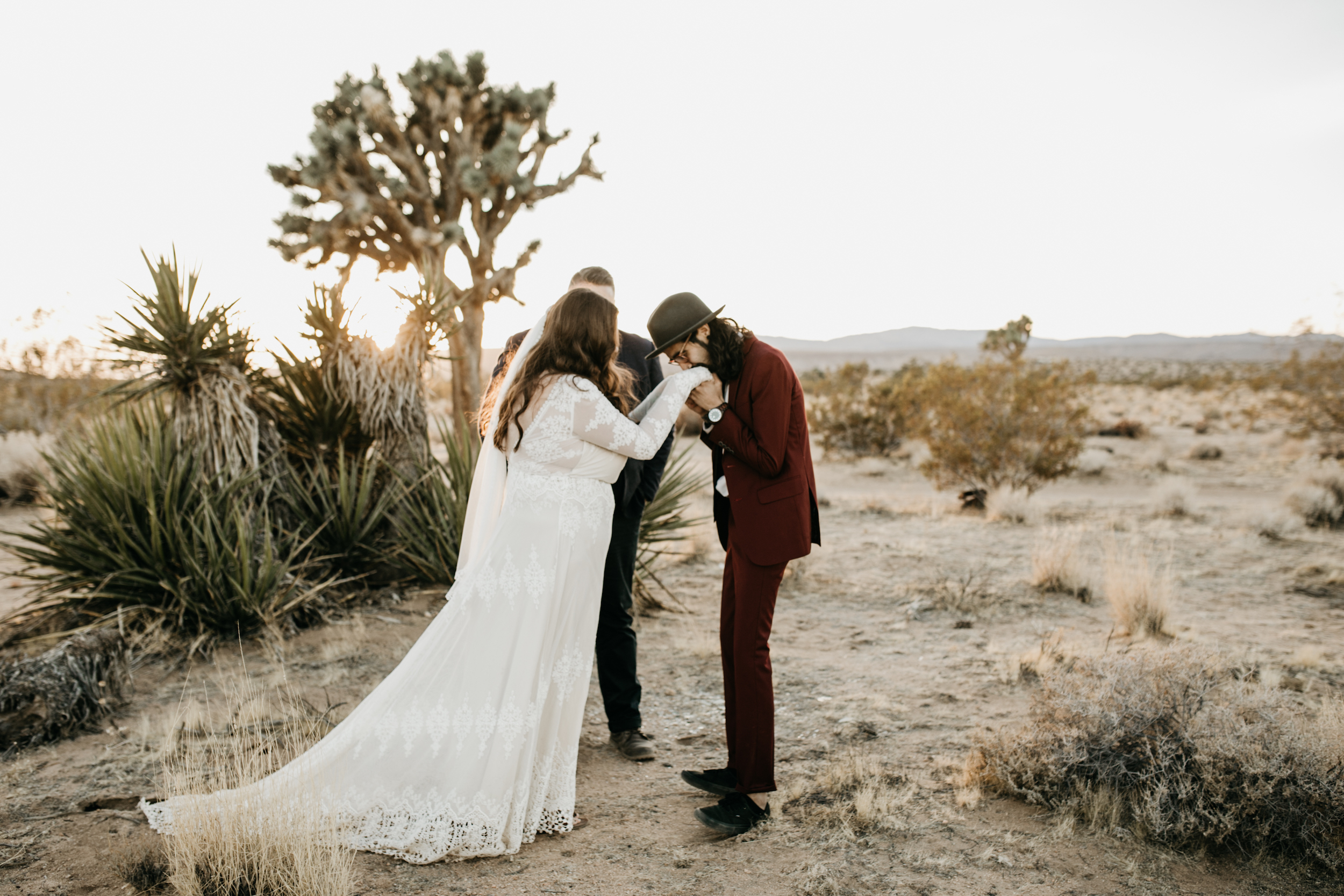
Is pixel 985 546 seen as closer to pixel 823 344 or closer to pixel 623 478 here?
pixel 623 478

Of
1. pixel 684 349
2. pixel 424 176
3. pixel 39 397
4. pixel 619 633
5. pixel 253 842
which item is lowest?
pixel 253 842

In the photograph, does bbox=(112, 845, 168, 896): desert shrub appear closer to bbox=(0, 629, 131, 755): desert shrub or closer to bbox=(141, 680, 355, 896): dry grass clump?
bbox=(141, 680, 355, 896): dry grass clump

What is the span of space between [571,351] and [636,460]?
86 centimetres

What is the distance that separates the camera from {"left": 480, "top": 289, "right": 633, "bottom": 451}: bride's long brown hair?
2.98m

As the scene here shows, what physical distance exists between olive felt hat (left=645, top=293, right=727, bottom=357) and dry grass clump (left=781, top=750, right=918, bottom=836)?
1.99 m

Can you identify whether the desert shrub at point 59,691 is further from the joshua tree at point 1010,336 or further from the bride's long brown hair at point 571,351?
the joshua tree at point 1010,336

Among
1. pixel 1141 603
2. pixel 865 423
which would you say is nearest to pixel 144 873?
pixel 1141 603

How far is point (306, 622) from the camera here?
18.6ft

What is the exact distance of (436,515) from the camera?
5.85m

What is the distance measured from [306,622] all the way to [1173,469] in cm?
1669

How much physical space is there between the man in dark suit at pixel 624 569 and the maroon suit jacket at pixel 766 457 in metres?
0.82

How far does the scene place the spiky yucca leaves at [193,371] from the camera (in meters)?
5.49

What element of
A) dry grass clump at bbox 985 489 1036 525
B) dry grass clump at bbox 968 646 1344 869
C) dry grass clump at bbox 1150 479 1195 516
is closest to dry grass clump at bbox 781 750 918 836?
dry grass clump at bbox 968 646 1344 869

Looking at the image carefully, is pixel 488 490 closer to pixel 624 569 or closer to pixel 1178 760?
pixel 624 569
